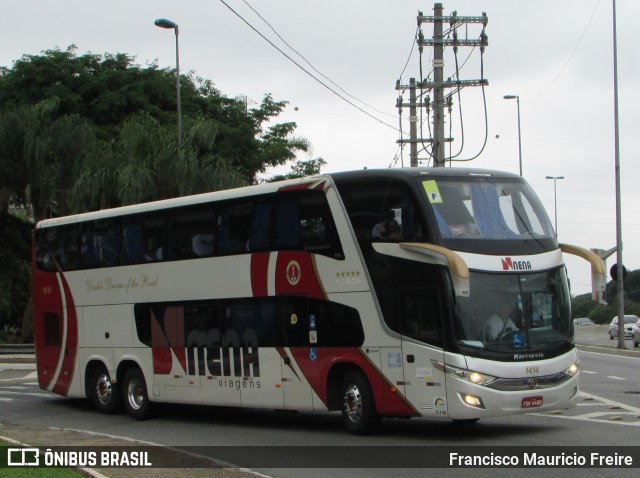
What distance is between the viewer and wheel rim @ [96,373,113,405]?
2061cm

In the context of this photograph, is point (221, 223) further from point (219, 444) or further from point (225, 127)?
point (225, 127)

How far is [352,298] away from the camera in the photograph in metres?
15.4

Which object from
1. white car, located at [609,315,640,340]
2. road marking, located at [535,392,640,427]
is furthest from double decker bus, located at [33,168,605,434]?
white car, located at [609,315,640,340]

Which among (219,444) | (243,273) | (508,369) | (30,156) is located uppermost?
(30,156)

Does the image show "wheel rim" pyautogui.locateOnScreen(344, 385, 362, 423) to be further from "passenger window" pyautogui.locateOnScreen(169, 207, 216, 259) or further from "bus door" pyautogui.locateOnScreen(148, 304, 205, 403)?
"passenger window" pyautogui.locateOnScreen(169, 207, 216, 259)

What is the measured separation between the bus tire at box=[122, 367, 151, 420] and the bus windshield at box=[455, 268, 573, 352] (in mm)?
7960

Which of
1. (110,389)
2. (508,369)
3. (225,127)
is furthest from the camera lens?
(225,127)

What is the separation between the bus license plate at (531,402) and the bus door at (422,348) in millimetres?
1079

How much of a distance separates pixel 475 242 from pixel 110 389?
9.38m

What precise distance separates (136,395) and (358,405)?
6354mm

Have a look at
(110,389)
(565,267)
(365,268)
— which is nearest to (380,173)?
(365,268)

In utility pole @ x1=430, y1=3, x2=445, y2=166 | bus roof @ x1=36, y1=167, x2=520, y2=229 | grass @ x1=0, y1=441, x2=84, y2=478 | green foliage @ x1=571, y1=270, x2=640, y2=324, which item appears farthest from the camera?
green foliage @ x1=571, y1=270, x2=640, y2=324

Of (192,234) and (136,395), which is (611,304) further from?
(192,234)

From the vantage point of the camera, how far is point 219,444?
49.3 feet
